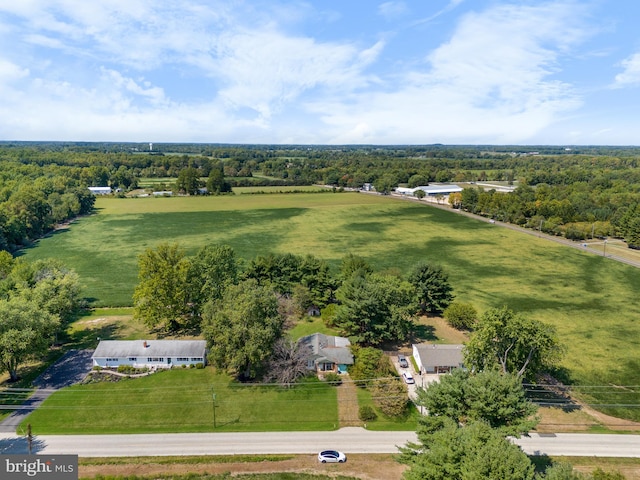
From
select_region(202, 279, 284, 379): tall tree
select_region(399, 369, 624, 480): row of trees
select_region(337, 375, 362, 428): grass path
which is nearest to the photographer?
select_region(399, 369, 624, 480): row of trees

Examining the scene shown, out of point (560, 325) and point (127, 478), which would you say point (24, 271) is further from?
point (560, 325)

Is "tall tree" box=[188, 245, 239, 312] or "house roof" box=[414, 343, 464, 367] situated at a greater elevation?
"tall tree" box=[188, 245, 239, 312]

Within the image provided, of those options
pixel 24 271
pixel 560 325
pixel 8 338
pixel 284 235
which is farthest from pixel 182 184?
pixel 560 325

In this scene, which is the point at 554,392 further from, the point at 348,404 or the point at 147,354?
the point at 147,354

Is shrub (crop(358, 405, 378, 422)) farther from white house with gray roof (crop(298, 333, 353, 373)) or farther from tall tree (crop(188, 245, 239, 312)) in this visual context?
tall tree (crop(188, 245, 239, 312))

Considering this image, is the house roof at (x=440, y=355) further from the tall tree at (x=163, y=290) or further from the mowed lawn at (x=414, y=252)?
the tall tree at (x=163, y=290)

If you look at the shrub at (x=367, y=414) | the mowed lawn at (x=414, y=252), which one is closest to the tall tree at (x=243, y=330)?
the shrub at (x=367, y=414)

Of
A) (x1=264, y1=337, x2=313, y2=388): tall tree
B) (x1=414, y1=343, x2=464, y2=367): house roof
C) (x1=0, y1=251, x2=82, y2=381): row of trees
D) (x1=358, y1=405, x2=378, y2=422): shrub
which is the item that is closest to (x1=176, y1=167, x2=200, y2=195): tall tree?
(x1=0, y1=251, x2=82, y2=381): row of trees
